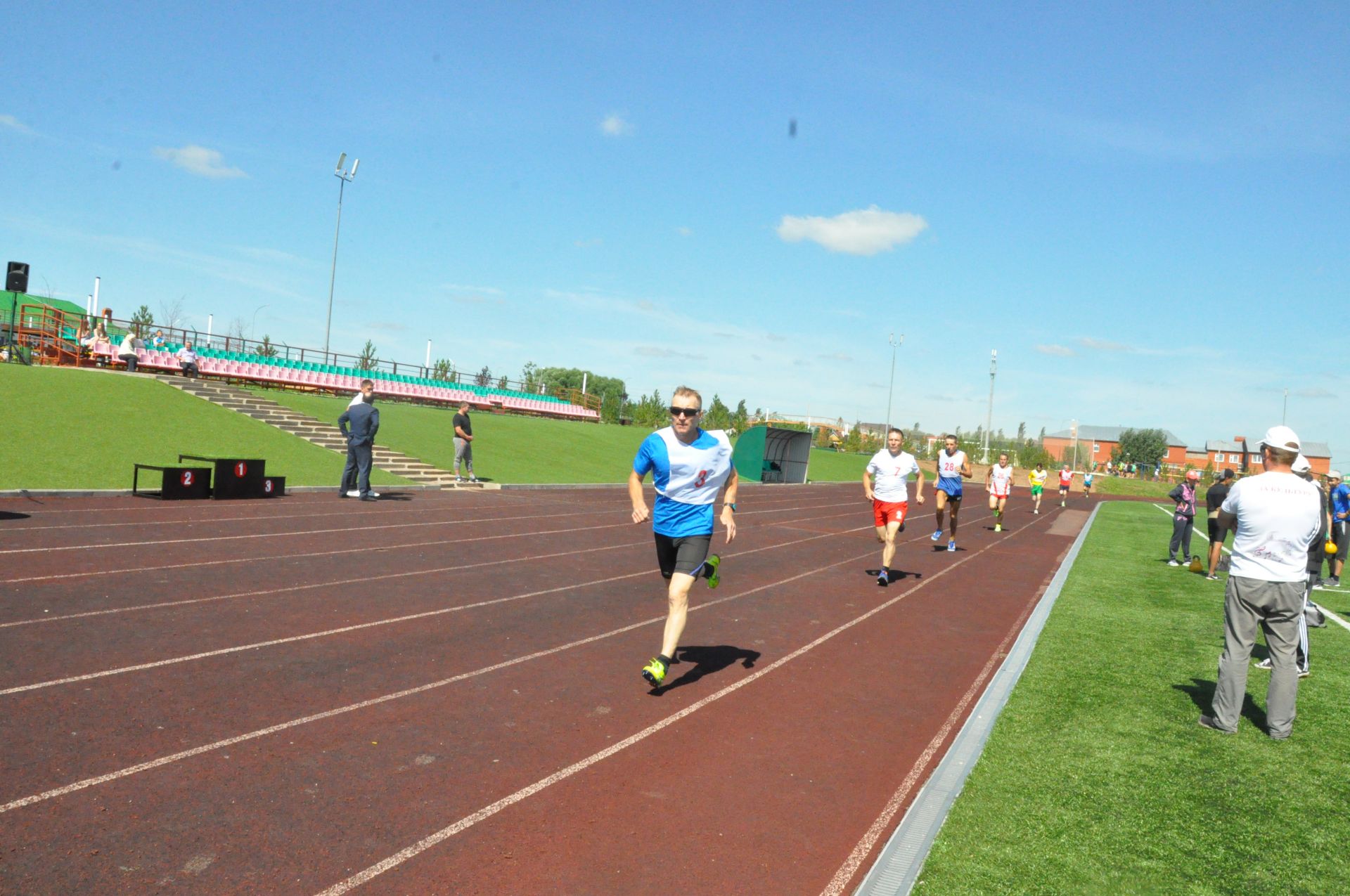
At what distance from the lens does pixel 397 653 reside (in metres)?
7.12

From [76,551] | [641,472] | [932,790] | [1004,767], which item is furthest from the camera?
[76,551]

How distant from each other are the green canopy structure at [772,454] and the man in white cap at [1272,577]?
3273 centimetres

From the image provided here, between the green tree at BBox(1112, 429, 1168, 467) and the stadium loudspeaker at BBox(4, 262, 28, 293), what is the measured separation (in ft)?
402

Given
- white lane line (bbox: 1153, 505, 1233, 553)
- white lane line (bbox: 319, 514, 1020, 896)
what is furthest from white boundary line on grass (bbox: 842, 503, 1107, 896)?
white lane line (bbox: 1153, 505, 1233, 553)

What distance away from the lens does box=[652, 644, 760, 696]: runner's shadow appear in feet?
22.9

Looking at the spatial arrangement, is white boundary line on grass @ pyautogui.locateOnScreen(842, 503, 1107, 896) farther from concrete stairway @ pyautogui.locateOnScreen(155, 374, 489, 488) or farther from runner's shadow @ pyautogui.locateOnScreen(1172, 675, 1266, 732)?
concrete stairway @ pyautogui.locateOnScreen(155, 374, 489, 488)

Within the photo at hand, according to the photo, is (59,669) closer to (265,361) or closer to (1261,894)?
(1261,894)

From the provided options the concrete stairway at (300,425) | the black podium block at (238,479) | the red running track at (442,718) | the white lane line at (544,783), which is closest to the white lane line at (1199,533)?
the white lane line at (544,783)

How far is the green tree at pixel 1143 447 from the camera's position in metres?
120

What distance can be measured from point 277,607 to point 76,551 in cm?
365

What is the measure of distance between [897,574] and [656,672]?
783cm

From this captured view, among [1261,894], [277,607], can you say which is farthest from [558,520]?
[1261,894]

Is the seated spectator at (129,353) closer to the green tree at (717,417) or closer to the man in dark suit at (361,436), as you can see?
the man in dark suit at (361,436)

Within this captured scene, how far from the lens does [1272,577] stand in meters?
5.84
